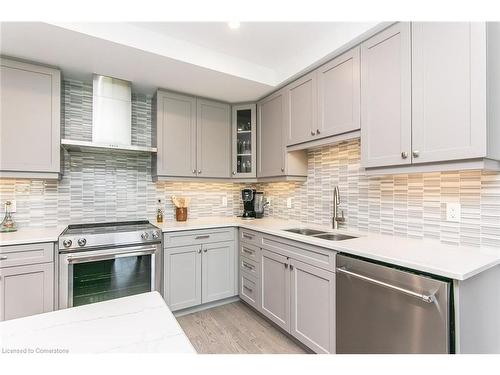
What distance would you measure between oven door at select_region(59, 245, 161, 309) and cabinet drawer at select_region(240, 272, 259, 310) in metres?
0.84

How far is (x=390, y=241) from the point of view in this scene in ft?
5.77

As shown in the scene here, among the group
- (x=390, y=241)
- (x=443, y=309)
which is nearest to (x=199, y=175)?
(x=390, y=241)

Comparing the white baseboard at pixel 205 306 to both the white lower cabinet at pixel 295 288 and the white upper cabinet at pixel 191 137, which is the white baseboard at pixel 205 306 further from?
the white upper cabinet at pixel 191 137

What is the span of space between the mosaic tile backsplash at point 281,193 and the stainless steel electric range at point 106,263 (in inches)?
14.5

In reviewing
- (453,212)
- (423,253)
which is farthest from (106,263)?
(453,212)

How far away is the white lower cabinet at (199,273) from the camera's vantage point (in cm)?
239

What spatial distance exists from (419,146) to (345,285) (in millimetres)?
939

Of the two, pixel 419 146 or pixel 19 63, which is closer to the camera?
pixel 419 146

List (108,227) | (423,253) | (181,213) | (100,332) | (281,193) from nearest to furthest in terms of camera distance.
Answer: (100,332)
(423,253)
(108,227)
(181,213)
(281,193)

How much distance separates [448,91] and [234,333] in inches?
89.7

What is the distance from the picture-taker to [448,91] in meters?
Result: 1.37

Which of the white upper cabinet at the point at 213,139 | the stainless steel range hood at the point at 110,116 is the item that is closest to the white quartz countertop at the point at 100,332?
the stainless steel range hood at the point at 110,116

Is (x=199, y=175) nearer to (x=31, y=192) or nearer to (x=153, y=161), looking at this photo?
(x=153, y=161)

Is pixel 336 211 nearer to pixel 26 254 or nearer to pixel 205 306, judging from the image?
pixel 205 306
